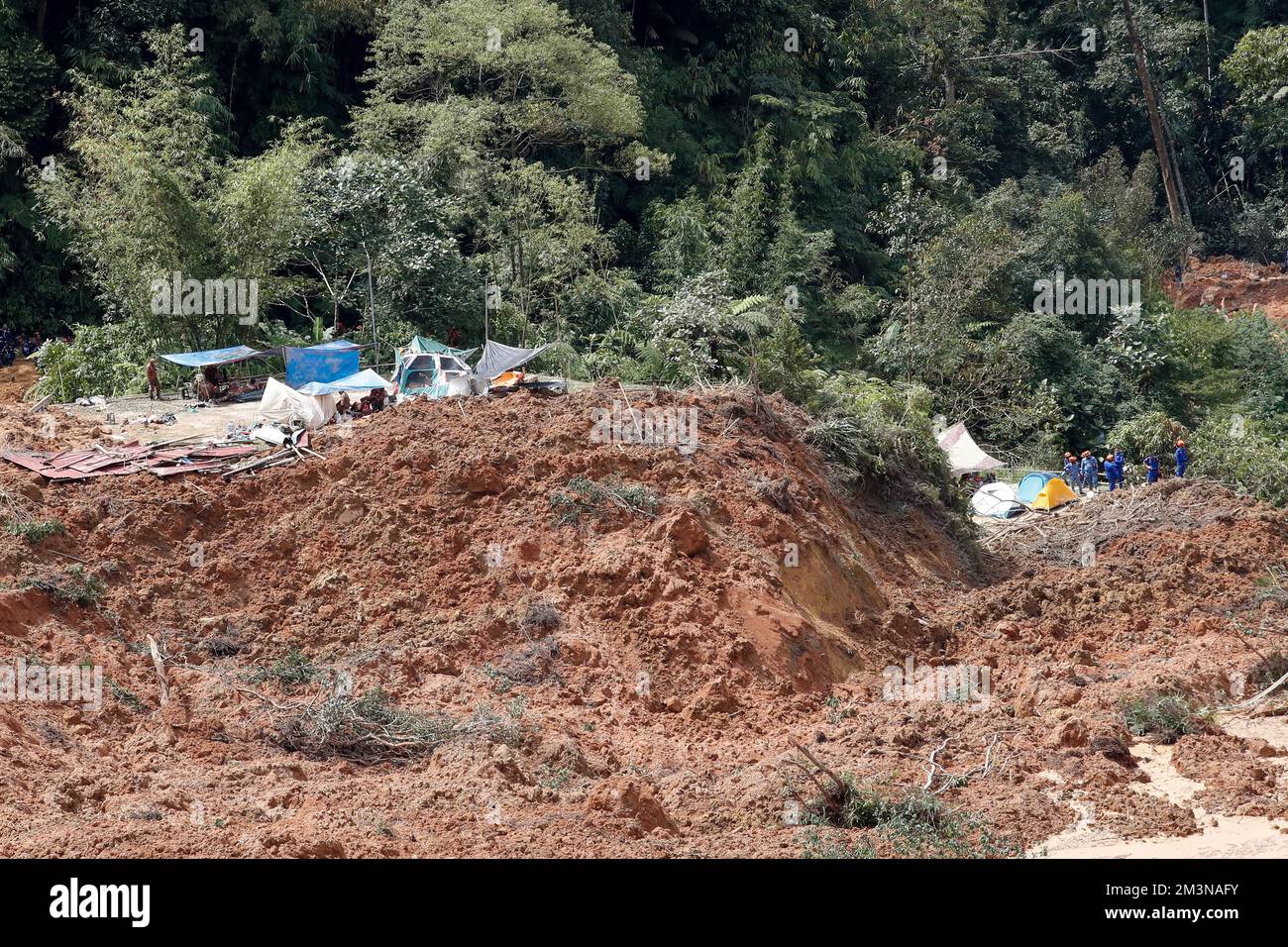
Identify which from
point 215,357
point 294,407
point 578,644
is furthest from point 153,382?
point 578,644

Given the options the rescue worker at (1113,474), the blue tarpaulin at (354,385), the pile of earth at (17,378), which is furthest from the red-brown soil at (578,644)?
the pile of earth at (17,378)

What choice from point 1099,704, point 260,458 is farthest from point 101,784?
point 1099,704

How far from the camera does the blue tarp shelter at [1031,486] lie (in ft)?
73.5

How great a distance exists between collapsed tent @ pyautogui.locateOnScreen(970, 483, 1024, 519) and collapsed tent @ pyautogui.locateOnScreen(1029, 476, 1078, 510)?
0.87 feet

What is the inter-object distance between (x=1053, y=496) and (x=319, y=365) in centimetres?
1070

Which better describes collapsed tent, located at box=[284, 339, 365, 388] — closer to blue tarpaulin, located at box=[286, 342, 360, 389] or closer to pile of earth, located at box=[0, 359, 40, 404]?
blue tarpaulin, located at box=[286, 342, 360, 389]

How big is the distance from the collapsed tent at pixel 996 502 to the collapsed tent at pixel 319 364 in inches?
360

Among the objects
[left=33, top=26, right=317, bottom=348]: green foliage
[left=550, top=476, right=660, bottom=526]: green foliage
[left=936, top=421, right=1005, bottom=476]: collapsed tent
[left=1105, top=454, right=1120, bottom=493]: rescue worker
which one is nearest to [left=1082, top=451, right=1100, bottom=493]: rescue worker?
[left=1105, top=454, right=1120, bottom=493]: rescue worker

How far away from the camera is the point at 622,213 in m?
32.0

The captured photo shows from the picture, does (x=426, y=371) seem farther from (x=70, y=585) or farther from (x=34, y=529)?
(x=70, y=585)

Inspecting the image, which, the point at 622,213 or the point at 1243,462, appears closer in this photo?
the point at 1243,462

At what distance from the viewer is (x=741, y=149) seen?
32844 millimetres

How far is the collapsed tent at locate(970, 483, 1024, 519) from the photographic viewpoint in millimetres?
22109

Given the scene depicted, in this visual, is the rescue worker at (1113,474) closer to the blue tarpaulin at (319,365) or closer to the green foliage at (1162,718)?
the green foliage at (1162,718)
